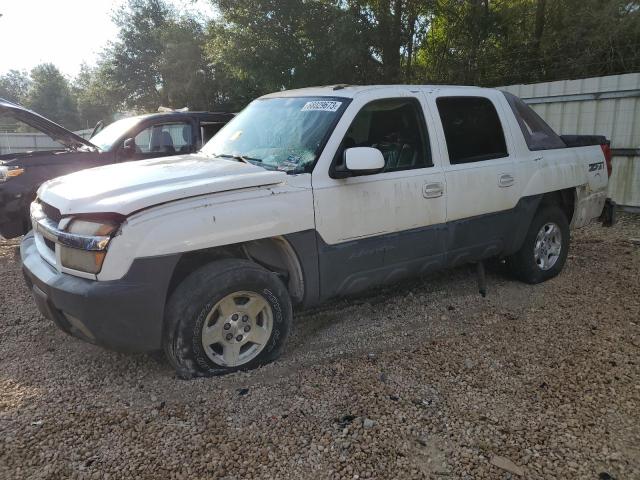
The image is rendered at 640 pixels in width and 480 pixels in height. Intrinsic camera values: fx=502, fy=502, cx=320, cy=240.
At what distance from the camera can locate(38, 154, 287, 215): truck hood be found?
111 inches

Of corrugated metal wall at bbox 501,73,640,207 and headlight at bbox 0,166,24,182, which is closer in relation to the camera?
headlight at bbox 0,166,24,182

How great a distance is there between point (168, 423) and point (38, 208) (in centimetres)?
186

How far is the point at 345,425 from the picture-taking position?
8.89 feet

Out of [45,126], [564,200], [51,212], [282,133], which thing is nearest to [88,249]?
[51,212]

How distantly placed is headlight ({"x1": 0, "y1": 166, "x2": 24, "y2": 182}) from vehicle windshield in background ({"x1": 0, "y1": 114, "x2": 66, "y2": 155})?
0.61 metres

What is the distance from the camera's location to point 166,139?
7055 millimetres

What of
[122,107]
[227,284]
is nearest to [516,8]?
[227,284]

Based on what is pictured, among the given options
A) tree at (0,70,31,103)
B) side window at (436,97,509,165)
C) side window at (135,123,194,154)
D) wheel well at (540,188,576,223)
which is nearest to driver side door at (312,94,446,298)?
side window at (436,97,509,165)

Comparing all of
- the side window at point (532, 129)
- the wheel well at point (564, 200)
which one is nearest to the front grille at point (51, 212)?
the side window at point (532, 129)

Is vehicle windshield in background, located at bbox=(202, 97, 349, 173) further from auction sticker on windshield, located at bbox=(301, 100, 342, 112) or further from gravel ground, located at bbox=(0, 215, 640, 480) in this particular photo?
gravel ground, located at bbox=(0, 215, 640, 480)

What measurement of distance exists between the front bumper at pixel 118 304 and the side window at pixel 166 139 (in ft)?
14.1

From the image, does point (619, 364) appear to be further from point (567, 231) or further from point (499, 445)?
point (567, 231)

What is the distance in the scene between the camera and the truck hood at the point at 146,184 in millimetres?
2828

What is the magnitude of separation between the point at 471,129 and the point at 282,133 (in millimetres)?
1697
